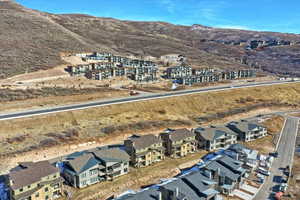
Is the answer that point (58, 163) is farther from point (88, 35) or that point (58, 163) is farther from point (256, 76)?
point (88, 35)

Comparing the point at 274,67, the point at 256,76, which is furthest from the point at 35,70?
the point at 274,67

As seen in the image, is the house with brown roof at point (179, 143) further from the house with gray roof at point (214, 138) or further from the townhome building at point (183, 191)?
the townhome building at point (183, 191)

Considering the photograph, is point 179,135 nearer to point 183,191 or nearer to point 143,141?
point 143,141

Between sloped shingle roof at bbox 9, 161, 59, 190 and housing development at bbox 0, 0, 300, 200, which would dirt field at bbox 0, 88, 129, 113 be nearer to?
housing development at bbox 0, 0, 300, 200

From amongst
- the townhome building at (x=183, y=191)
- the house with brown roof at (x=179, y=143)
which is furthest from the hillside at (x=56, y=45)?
the townhome building at (x=183, y=191)

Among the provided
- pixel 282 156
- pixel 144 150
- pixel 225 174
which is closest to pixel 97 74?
pixel 144 150

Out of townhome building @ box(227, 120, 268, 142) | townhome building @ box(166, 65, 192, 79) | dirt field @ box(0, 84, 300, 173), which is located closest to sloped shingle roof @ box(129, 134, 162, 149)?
dirt field @ box(0, 84, 300, 173)
